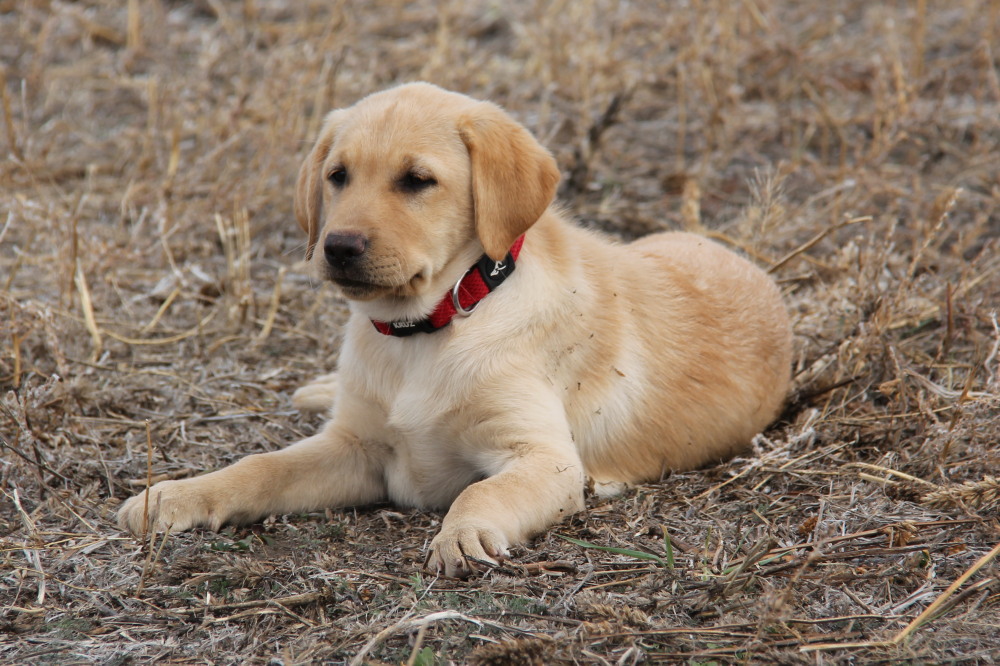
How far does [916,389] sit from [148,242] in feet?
12.3

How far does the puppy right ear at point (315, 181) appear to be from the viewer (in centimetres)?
342

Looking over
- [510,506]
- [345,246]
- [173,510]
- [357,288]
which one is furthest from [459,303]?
[173,510]

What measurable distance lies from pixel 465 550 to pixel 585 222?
339cm

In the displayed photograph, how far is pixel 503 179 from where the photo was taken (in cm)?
311

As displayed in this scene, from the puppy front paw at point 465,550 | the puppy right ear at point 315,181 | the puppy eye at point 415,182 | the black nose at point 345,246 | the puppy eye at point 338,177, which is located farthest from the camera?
the puppy right ear at point 315,181

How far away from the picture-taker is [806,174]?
6086 mm

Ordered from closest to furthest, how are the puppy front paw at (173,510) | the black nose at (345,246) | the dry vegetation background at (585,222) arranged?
the dry vegetation background at (585,222)
the black nose at (345,246)
the puppy front paw at (173,510)

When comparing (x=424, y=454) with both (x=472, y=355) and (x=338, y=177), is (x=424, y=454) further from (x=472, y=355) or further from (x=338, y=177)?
(x=338, y=177)

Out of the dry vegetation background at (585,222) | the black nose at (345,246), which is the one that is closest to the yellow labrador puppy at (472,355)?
the black nose at (345,246)

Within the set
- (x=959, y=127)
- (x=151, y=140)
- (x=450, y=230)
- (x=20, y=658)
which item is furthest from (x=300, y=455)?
(x=959, y=127)

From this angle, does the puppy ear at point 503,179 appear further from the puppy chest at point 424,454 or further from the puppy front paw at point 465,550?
the puppy front paw at point 465,550

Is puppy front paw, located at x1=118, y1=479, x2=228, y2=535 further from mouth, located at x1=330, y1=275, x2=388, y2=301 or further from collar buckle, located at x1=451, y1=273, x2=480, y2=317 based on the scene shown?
collar buckle, located at x1=451, y1=273, x2=480, y2=317

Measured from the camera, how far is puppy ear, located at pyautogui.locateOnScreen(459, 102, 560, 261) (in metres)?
3.06

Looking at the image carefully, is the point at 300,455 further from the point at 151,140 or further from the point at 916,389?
the point at 151,140
